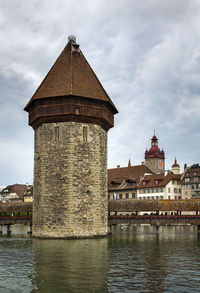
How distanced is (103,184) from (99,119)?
16.5 ft

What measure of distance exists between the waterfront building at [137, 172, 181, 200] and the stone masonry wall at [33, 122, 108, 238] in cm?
3543

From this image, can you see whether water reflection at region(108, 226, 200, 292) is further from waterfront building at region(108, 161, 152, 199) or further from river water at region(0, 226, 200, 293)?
waterfront building at region(108, 161, 152, 199)

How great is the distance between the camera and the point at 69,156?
2764 cm

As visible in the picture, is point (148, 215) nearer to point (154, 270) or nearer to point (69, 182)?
point (69, 182)

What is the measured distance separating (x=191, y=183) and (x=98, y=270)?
5268 cm

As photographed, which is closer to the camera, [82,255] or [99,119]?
[82,255]

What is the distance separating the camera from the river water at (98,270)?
480 inches

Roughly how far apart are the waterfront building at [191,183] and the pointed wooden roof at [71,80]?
37.4 meters

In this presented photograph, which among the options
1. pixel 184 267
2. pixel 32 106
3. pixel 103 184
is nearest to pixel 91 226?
pixel 103 184

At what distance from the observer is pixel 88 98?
28859 mm

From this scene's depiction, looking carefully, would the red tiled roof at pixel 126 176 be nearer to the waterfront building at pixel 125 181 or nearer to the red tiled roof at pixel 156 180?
the waterfront building at pixel 125 181

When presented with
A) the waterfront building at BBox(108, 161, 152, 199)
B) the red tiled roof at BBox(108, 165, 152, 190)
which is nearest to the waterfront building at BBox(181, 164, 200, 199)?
the waterfront building at BBox(108, 161, 152, 199)

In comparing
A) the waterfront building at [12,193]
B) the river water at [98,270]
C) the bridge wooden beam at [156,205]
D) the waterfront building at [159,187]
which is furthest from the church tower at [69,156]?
the waterfront building at [12,193]

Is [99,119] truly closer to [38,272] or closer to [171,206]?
[171,206]
